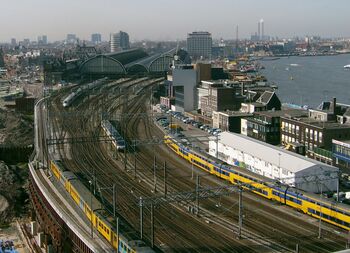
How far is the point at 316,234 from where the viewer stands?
866cm

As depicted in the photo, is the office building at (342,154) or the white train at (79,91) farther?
the white train at (79,91)

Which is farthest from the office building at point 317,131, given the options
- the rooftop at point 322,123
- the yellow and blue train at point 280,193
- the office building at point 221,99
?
the office building at point 221,99

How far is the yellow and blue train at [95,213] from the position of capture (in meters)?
7.04

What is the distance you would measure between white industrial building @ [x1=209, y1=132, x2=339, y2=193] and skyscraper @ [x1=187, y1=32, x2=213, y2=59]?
62.8 meters

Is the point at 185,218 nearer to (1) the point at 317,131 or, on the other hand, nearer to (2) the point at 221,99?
(1) the point at 317,131

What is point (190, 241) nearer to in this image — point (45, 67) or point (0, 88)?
point (45, 67)

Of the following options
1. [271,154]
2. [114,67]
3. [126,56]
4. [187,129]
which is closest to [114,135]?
[187,129]

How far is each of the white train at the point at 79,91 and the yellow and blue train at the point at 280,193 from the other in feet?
39.3

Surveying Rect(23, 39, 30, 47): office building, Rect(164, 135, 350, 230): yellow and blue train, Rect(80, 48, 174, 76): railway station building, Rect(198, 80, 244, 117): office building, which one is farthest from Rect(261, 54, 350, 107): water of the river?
Rect(23, 39, 30, 47): office building

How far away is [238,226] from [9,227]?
17.4 ft

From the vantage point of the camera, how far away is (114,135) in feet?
55.5

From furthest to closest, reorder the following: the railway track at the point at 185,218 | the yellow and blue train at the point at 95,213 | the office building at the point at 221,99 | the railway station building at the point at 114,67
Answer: the railway station building at the point at 114,67, the office building at the point at 221,99, the railway track at the point at 185,218, the yellow and blue train at the point at 95,213

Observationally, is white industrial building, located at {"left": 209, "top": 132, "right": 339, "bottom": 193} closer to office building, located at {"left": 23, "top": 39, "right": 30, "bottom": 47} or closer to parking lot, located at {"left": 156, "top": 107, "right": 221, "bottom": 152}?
parking lot, located at {"left": 156, "top": 107, "right": 221, "bottom": 152}

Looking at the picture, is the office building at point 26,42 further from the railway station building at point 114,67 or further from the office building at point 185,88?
the office building at point 185,88
